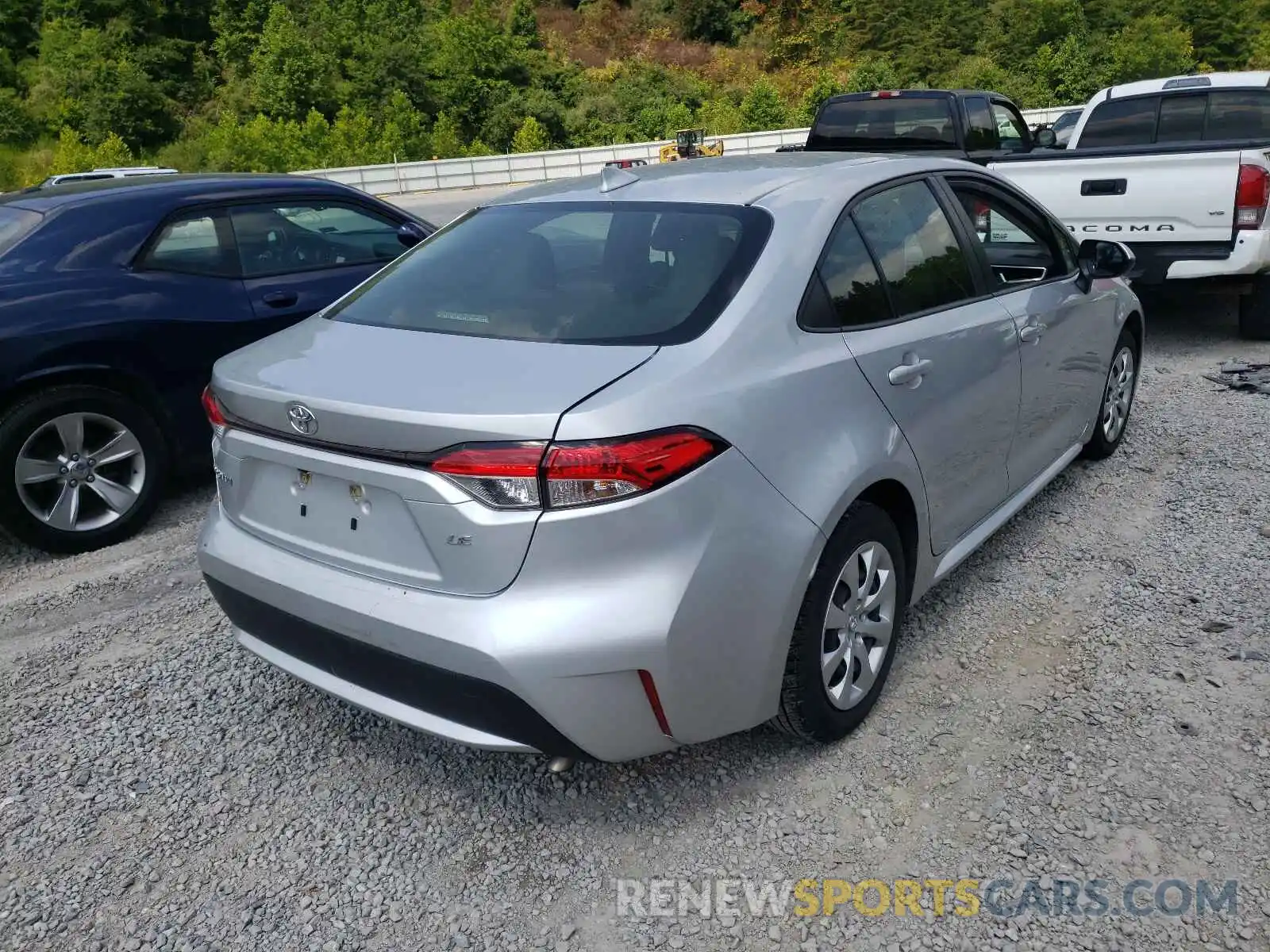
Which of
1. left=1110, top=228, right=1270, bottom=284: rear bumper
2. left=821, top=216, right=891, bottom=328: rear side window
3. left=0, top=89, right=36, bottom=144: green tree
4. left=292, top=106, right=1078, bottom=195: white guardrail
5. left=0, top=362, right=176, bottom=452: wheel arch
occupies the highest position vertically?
left=0, top=89, right=36, bottom=144: green tree

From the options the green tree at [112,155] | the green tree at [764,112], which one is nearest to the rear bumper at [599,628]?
the green tree at [112,155]

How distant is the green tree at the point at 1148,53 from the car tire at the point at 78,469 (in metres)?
53.8

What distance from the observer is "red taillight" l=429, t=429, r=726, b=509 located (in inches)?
84.7

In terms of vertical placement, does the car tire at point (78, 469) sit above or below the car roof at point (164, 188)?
below

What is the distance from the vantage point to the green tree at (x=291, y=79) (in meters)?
44.8

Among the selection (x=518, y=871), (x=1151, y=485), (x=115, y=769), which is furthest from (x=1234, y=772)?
(x=115, y=769)

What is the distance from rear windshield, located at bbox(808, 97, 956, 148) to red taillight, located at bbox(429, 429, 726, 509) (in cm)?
891

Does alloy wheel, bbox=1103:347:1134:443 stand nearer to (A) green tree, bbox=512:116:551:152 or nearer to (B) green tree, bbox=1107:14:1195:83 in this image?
(A) green tree, bbox=512:116:551:152

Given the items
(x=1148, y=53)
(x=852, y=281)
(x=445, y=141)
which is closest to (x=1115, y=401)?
(x=852, y=281)

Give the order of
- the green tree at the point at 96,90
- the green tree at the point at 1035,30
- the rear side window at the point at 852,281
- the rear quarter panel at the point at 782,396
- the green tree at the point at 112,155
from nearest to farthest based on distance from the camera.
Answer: the rear quarter panel at the point at 782,396 < the rear side window at the point at 852,281 < the green tree at the point at 112,155 < the green tree at the point at 96,90 < the green tree at the point at 1035,30

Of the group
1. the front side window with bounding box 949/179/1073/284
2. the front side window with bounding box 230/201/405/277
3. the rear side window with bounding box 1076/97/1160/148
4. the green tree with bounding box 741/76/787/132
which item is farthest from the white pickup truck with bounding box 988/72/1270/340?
the green tree with bounding box 741/76/787/132

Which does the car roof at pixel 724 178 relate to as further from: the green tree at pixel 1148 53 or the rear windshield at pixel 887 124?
the green tree at pixel 1148 53

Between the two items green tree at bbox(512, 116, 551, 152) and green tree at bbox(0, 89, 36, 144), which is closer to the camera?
green tree at bbox(512, 116, 551, 152)

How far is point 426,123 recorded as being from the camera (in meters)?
47.0
